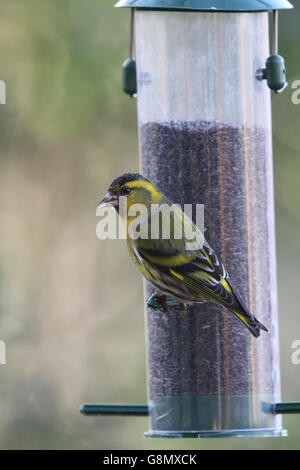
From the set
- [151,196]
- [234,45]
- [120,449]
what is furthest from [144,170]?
[120,449]

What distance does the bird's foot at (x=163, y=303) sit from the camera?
8.16 metres

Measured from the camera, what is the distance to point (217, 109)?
8156 mm

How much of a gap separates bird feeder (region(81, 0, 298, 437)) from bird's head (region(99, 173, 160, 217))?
216mm

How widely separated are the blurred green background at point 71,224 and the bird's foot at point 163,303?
5.17 metres

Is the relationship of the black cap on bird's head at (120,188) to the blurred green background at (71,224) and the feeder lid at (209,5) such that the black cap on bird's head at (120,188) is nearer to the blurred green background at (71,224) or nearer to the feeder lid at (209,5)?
the feeder lid at (209,5)

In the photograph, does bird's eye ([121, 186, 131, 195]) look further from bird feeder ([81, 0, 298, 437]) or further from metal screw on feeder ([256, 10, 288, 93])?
metal screw on feeder ([256, 10, 288, 93])

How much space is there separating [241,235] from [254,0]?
163 cm

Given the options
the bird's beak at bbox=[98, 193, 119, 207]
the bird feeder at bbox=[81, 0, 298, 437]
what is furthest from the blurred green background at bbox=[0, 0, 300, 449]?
the bird's beak at bbox=[98, 193, 119, 207]

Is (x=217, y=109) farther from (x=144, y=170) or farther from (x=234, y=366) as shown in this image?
(x=234, y=366)

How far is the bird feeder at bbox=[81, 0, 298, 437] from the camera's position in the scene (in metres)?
8.09

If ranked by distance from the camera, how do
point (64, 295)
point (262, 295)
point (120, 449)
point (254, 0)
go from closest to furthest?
point (254, 0)
point (262, 295)
point (120, 449)
point (64, 295)

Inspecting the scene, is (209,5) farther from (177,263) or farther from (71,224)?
(71,224)

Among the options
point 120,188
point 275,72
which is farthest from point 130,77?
point 275,72

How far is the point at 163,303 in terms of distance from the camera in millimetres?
8164
